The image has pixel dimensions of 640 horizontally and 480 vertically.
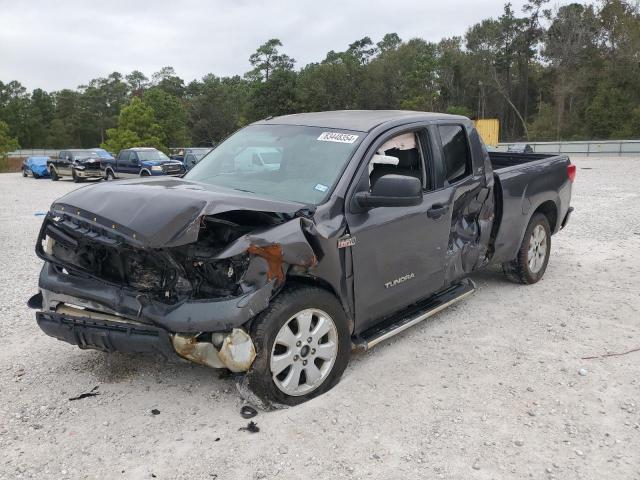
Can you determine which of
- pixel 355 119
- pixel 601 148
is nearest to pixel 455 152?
pixel 355 119

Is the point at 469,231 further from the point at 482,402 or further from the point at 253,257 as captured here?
the point at 253,257

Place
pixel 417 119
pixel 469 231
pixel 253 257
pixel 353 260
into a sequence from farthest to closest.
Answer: pixel 469 231, pixel 417 119, pixel 353 260, pixel 253 257

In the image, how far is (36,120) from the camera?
8325 centimetres

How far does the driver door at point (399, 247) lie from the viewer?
3.82 metres

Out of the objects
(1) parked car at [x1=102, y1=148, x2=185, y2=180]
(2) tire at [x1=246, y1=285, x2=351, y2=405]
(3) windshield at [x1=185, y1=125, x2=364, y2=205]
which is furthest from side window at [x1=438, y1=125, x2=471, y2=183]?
(1) parked car at [x1=102, y1=148, x2=185, y2=180]

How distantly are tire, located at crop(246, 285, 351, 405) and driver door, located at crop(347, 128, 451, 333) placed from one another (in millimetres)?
298

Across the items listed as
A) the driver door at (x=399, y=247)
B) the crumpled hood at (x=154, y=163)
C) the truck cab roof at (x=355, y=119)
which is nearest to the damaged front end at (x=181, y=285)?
the driver door at (x=399, y=247)

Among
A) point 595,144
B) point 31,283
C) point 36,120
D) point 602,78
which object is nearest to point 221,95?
point 36,120

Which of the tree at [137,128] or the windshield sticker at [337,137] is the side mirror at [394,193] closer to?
the windshield sticker at [337,137]

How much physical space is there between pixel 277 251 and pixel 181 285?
2.17 feet

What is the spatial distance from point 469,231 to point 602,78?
55068mm

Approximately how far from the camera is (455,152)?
16.0ft

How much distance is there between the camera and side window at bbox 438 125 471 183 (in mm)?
4727

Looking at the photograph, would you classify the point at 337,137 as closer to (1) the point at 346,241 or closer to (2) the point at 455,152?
(1) the point at 346,241
